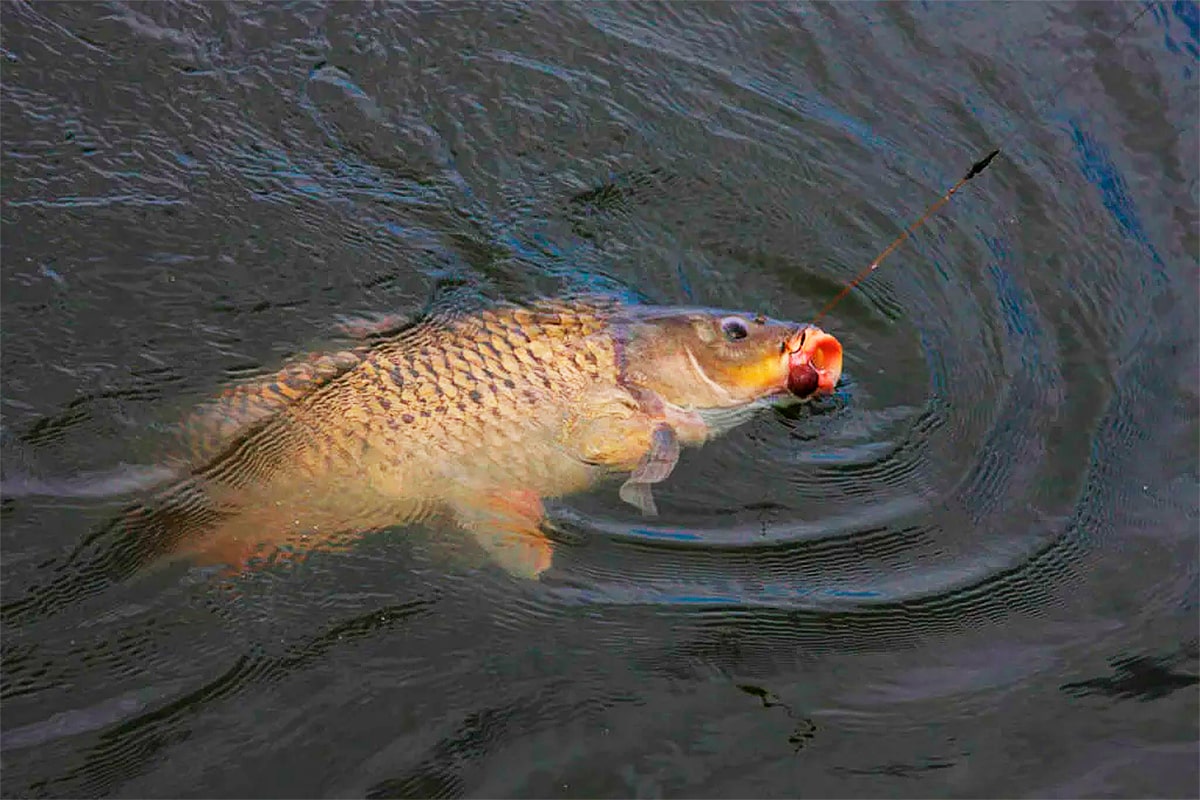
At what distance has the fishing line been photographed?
5.45 metres

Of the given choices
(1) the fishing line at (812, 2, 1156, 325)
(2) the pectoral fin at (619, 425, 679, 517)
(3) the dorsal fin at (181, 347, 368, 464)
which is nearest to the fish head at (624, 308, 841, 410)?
(2) the pectoral fin at (619, 425, 679, 517)

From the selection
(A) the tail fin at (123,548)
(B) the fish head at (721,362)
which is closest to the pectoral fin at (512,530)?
(B) the fish head at (721,362)

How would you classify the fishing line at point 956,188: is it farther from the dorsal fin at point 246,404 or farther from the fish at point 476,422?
the dorsal fin at point 246,404

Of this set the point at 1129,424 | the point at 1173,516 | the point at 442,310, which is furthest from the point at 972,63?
the point at 442,310

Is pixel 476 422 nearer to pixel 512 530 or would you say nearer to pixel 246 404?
pixel 512 530

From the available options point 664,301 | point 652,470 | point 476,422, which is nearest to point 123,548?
point 476,422

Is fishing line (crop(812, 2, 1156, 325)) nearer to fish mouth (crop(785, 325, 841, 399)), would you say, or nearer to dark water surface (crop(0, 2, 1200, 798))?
dark water surface (crop(0, 2, 1200, 798))

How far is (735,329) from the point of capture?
492cm

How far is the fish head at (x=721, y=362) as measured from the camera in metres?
4.83

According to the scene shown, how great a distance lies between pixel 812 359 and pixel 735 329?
0.34 meters

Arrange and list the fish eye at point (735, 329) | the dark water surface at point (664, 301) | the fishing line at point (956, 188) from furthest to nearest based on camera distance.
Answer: the fishing line at point (956, 188) → the fish eye at point (735, 329) → the dark water surface at point (664, 301)

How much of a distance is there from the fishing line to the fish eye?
1.99 ft

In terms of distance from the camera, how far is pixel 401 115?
597 cm

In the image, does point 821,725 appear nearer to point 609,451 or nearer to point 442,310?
point 609,451
